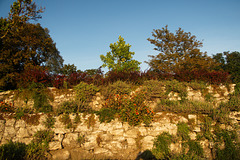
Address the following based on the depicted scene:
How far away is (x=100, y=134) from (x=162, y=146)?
7.71ft

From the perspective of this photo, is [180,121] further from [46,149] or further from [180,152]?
[46,149]

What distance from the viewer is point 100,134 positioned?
5664 mm

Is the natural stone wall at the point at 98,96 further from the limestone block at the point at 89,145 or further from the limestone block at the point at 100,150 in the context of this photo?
the limestone block at the point at 100,150

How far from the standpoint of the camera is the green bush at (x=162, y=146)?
4.95 metres

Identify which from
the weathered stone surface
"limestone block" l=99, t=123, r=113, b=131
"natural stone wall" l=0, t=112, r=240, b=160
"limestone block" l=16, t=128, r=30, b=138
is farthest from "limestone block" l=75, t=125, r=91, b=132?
"limestone block" l=16, t=128, r=30, b=138

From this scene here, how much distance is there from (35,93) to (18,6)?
5970 millimetres

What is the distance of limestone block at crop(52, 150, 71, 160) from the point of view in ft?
16.5

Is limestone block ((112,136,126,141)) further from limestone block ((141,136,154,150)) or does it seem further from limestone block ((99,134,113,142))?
limestone block ((141,136,154,150))

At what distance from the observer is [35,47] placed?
1104cm

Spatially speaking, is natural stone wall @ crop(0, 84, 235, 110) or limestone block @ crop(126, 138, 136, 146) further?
natural stone wall @ crop(0, 84, 235, 110)

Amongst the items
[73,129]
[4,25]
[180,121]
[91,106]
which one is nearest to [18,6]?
[4,25]

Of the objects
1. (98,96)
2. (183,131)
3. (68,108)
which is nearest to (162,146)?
(183,131)

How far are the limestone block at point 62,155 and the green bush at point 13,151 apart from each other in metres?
0.95

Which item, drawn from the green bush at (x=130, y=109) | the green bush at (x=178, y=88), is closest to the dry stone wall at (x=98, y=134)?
the green bush at (x=130, y=109)
